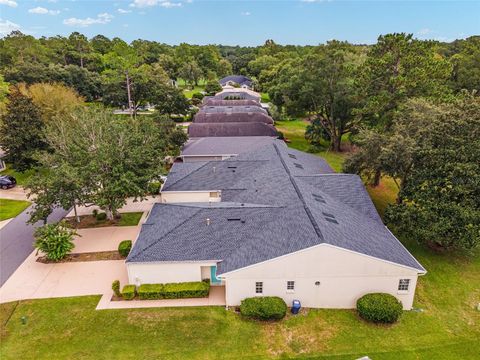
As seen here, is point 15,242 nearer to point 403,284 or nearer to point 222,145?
point 222,145

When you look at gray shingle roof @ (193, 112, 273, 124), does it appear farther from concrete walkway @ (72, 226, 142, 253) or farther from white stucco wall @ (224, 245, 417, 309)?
white stucco wall @ (224, 245, 417, 309)

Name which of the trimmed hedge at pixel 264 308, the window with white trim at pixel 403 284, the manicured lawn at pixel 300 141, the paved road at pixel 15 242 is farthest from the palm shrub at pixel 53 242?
the manicured lawn at pixel 300 141

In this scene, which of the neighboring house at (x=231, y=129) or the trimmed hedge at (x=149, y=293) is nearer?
the trimmed hedge at (x=149, y=293)

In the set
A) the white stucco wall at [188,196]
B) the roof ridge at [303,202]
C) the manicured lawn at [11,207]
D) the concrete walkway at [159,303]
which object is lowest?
the concrete walkway at [159,303]

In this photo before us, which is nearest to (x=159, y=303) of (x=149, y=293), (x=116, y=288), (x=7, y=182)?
(x=149, y=293)

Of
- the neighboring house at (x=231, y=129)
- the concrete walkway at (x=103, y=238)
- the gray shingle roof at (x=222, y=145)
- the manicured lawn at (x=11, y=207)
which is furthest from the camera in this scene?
the neighboring house at (x=231, y=129)

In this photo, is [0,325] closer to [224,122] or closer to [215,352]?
[215,352]

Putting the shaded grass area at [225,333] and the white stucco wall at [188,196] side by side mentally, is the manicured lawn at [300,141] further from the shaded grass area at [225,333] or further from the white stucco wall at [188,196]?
the shaded grass area at [225,333]

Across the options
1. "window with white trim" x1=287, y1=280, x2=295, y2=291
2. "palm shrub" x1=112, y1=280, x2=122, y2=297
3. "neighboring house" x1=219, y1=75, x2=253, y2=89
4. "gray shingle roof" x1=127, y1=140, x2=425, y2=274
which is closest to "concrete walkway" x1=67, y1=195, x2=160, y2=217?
"gray shingle roof" x1=127, y1=140, x2=425, y2=274
